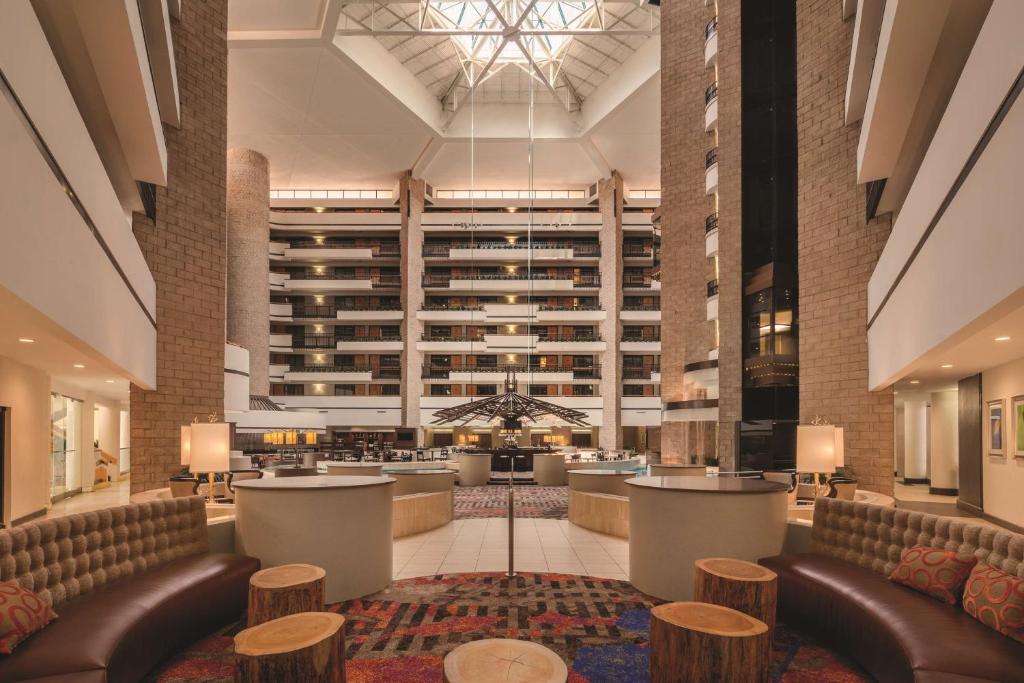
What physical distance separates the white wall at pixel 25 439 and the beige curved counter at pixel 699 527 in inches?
394

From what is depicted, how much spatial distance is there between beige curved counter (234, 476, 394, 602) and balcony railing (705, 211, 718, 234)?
569 inches

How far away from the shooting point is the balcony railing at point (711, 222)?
1716 centimetres

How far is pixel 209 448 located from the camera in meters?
6.88

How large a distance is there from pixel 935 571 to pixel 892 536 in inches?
23.5

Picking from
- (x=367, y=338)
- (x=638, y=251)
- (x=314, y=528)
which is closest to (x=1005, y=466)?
(x=314, y=528)

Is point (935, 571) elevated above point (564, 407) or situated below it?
below

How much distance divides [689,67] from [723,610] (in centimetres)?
1840

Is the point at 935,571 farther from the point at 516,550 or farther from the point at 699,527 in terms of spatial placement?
the point at 516,550

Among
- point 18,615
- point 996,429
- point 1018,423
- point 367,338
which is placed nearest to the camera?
point 18,615

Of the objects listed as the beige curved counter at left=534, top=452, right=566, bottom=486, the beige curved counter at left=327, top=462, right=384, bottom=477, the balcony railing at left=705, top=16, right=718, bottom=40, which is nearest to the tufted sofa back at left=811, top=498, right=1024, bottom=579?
the beige curved counter at left=327, top=462, right=384, bottom=477

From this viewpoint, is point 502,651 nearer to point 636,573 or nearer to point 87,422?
point 636,573

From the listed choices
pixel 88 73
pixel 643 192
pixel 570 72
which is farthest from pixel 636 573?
pixel 643 192

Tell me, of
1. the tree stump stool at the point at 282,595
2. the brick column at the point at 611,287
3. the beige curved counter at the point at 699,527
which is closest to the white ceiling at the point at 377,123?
the brick column at the point at 611,287

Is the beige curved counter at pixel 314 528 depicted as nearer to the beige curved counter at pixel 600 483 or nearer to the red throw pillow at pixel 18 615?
the red throw pillow at pixel 18 615
